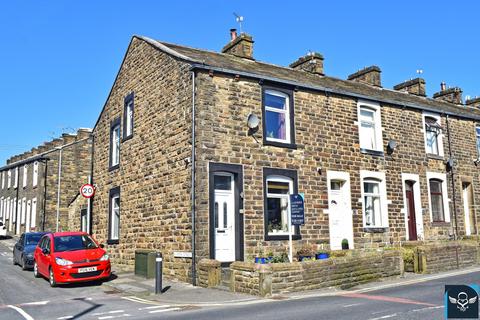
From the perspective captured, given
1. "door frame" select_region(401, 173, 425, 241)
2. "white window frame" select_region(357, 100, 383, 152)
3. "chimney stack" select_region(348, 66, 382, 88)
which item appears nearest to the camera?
"white window frame" select_region(357, 100, 383, 152)

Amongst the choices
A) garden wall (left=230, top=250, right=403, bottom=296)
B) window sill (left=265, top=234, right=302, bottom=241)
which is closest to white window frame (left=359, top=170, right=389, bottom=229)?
window sill (left=265, top=234, right=302, bottom=241)

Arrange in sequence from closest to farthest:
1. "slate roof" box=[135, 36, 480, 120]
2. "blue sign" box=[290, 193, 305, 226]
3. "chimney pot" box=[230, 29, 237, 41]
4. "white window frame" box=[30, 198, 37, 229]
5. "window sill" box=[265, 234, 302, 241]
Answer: "blue sign" box=[290, 193, 305, 226], "window sill" box=[265, 234, 302, 241], "slate roof" box=[135, 36, 480, 120], "chimney pot" box=[230, 29, 237, 41], "white window frame" box=[30, 198, 37, 229]

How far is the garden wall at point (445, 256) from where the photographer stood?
15.3 meters

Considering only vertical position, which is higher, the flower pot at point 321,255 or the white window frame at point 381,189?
the white window frame at point 381,189

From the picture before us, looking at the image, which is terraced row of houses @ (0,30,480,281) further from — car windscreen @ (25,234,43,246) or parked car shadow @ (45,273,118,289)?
car windscreen @ (25,234,43,246)

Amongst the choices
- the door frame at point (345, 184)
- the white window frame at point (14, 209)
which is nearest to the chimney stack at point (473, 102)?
the door frame at point (345, 184)

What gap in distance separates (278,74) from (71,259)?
9.95 meters

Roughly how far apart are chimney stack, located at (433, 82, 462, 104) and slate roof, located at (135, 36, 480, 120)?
11.7 ft

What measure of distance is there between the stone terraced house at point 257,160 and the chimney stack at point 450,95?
437 cm

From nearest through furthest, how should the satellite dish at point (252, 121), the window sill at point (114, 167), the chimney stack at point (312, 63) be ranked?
the satellite dish at point (252, 121) → the window sill at point (114, 167) → the chimney stack at point (312, 63)

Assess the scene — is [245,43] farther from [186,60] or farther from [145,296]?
[145,296]

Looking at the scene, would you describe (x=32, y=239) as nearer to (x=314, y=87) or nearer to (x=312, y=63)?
(x=314, y=87)

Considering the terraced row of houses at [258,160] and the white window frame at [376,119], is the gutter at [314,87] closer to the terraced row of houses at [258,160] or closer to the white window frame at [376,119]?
the terraced row of houses at [258,160]

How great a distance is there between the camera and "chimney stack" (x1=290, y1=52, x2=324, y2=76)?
21.0m
